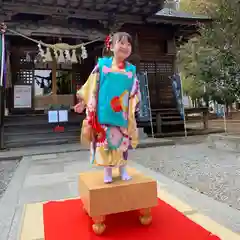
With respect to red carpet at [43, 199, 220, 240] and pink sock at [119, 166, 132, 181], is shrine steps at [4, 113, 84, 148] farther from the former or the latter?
pink sock at [119, 166, 132, 181]

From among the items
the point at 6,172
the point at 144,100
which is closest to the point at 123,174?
the point at 6,172

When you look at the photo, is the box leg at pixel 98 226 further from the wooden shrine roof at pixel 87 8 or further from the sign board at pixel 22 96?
the sign board at pixel 22 96

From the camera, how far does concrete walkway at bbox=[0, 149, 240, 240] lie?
2820 mm

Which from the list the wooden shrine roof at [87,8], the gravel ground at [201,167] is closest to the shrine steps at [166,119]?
the gravel ground at [201,167]

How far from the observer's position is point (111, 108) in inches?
108

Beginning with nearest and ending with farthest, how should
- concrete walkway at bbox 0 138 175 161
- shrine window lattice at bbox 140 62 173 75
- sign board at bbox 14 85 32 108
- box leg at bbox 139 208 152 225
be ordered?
box leg at bbox 139 208 152 225
concrete walkway at bbox 0 138 175 161
sign board at bbox 14 85 32 108
shrine window lattice at bbox 140 62 173 75

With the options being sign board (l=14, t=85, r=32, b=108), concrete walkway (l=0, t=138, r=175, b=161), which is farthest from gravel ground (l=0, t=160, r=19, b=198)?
sign board (l=14, t=85, r=32, b=108)

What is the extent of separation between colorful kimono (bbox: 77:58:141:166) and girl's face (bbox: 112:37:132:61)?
114 mm

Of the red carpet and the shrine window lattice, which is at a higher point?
→ the shrine window lattice

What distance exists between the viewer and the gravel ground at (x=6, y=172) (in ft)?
16.5

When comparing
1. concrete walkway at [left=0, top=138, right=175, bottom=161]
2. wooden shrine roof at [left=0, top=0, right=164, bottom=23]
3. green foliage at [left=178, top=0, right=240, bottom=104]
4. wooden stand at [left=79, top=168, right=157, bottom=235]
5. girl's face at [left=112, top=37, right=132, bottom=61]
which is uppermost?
wooden shrine roof at [left=0, top=0, right=164, bottom=23]

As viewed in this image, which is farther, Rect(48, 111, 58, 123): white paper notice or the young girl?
Rect(48, 111, 58, 123): white paper notice

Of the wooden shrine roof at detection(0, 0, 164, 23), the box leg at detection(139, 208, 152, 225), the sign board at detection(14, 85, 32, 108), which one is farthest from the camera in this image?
the sign board at detection(14, 85, 32, 108)

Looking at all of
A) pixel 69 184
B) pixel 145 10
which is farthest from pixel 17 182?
pixel 145 10
